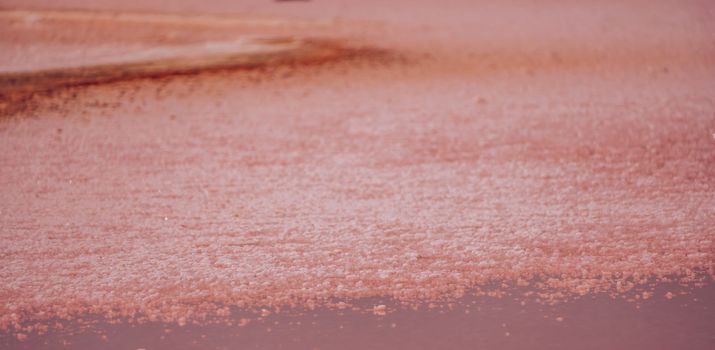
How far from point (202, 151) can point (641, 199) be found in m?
1.58

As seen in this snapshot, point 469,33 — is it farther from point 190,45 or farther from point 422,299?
point 422,299

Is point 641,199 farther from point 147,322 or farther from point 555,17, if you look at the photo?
point 555,17

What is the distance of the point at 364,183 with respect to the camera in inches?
107

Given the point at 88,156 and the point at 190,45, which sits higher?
the point at 190,45

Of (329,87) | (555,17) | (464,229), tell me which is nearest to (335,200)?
(464,229)

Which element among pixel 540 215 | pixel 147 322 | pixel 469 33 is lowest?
pixel 147 322

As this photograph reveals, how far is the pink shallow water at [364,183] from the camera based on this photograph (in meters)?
2.10

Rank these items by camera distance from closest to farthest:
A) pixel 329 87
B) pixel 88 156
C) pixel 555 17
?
pixel 88 156 → pixel 329 87 → pixel 555 17

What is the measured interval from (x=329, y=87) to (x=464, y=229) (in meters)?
1.58

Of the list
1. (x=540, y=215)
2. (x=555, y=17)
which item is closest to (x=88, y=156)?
(x=540, y=215)

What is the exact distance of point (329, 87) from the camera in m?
3.76

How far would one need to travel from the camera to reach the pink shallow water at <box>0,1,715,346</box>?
2.10 metres

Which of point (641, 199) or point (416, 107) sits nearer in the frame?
point (641, 199)

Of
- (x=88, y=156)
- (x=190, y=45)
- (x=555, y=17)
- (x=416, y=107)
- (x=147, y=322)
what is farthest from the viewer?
(x=555, y=17)
